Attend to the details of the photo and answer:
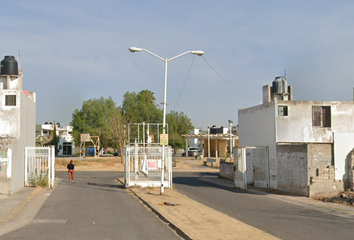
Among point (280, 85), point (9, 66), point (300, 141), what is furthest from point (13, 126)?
point (280, 85)

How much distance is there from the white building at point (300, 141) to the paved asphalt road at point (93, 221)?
33.5 feet

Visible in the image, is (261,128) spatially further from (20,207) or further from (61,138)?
(61,138)

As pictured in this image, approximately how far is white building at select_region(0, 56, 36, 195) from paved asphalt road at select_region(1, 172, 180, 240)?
8.55ft

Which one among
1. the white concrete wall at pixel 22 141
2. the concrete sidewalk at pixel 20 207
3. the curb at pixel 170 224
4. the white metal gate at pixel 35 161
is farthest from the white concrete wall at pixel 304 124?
the white concrete wall at pixel 22 141

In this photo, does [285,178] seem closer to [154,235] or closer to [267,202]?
[267,202]

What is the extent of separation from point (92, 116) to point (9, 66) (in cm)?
6071

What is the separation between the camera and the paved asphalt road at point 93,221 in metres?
11.5

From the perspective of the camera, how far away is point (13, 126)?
24797 mm

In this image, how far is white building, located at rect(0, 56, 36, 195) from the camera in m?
20.8

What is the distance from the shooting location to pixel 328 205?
2023cm

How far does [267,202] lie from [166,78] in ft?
29.5

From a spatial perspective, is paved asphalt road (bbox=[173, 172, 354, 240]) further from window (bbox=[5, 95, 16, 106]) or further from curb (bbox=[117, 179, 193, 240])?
window (bbox=[5, 95, 16, 106])

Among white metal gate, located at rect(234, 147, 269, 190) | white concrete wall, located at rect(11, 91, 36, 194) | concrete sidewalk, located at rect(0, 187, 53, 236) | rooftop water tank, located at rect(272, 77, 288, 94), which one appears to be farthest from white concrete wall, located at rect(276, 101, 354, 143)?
white concrete wall, located at rect(11, 91, 36, 194)

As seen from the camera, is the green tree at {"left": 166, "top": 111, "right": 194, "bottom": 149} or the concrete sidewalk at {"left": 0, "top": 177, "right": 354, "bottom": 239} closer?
the concrete sidewalk at {"left": 0, "top": 177, "right": 354, "bottom": 239}
